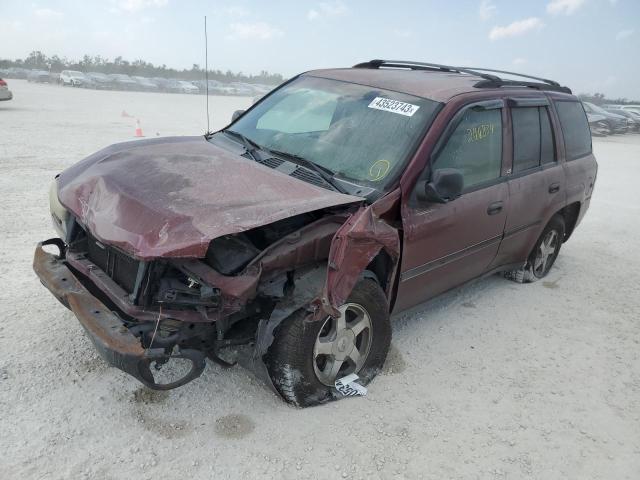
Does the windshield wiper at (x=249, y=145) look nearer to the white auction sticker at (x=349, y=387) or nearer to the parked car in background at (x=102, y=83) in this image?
the white auction sticker at (x=349, y=387)

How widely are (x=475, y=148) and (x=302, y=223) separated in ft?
4.89

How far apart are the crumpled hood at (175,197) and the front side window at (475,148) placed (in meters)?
0.94

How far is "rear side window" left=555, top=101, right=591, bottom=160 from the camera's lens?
15.4 feet

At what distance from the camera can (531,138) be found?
4.18 m

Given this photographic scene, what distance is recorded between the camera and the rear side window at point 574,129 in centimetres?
469

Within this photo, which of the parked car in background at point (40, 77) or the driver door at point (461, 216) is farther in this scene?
the parked car in background at point (40, 77)

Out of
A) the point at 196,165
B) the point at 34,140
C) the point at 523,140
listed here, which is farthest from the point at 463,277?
the point at 34,140

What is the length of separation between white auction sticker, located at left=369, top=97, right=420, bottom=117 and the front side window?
1.04 ft

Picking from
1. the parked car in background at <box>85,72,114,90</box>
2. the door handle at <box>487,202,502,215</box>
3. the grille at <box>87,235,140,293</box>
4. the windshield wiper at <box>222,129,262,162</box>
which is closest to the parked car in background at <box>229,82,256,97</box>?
the parked car in background at <box>85,72,114,90</box>

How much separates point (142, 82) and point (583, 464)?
4454 cm

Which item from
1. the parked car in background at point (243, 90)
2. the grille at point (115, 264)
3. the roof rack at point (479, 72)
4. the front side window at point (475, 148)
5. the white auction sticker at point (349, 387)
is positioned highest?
the roof rack at point (479, 72)

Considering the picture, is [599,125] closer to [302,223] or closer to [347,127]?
[347,127]

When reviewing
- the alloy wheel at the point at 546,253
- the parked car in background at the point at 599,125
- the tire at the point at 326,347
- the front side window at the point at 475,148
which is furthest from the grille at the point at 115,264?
the parked car in background at the point at 599,125

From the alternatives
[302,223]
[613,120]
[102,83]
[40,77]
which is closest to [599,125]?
[613,120]
